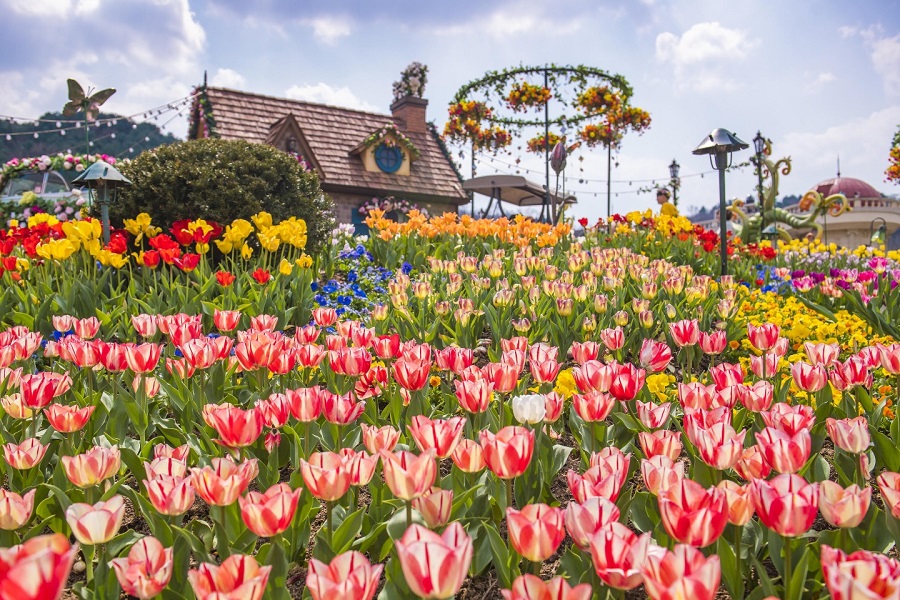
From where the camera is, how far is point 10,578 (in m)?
0.92

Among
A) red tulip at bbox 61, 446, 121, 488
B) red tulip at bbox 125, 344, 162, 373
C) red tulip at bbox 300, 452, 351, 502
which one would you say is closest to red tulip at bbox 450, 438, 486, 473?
red tulip at bbox 300, 452, 351, 502

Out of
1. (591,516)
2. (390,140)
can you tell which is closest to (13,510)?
(591,516)

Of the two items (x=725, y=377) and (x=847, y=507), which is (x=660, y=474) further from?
(x=725, y=377)

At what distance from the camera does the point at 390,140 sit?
2039cm

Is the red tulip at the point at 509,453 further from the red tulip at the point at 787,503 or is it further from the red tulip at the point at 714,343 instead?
the red tulip at the point at 714,343

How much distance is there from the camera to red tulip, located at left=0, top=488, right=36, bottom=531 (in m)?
1.49

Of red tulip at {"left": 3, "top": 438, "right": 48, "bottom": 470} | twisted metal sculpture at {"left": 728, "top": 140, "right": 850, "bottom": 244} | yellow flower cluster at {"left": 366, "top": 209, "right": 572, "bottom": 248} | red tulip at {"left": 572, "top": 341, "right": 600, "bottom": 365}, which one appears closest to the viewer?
red tulip at {"left": 3, "top": 438, "right": 48, "bottom": 470}

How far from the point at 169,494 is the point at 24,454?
0.67m

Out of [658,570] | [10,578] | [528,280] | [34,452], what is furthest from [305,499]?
[528,280]

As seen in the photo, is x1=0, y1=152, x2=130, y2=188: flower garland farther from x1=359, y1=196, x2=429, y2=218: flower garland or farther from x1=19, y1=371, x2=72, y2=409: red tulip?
x1=19, y1=371, x2=72, y2=409: red tulip

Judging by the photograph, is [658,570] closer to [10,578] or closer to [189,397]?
[10,578]

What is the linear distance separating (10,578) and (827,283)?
Result: 19.1 feet

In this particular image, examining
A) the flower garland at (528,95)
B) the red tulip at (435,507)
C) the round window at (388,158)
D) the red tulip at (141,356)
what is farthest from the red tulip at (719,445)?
the round window at (388,158)

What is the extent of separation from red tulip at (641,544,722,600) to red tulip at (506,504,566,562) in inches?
7.3
